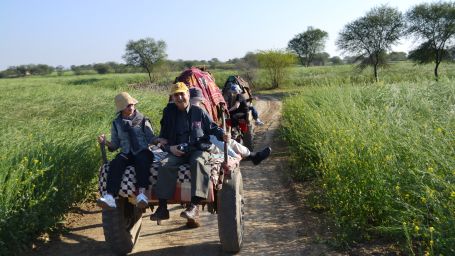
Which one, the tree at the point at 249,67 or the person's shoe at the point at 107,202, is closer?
the person's shoe at the point at 107,202

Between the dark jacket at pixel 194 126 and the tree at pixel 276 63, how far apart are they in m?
29.3

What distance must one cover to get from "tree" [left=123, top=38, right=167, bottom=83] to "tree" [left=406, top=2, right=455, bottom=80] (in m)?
30.5

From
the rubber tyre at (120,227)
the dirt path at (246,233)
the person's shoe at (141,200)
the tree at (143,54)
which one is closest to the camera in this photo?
the person's shoe at (141,200)

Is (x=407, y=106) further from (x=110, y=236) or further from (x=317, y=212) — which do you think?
(x=110, y=236)

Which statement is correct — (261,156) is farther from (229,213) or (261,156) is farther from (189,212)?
(189,212)

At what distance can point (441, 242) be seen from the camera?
3.20 m

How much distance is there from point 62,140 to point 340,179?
4154 mm

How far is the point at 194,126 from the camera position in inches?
195

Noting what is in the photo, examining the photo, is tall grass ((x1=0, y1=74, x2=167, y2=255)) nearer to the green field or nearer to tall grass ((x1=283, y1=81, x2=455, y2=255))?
the green field

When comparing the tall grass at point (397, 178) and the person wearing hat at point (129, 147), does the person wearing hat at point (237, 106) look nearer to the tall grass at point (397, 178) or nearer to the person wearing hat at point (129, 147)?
the tall grass at point (397, 178)

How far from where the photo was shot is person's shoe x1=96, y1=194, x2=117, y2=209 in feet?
13.9

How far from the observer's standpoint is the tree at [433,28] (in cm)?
3173

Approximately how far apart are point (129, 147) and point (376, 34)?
35.8 metres

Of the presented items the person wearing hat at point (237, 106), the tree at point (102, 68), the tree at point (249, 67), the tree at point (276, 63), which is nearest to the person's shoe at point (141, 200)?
the person wearing hat at point (237, 106)
